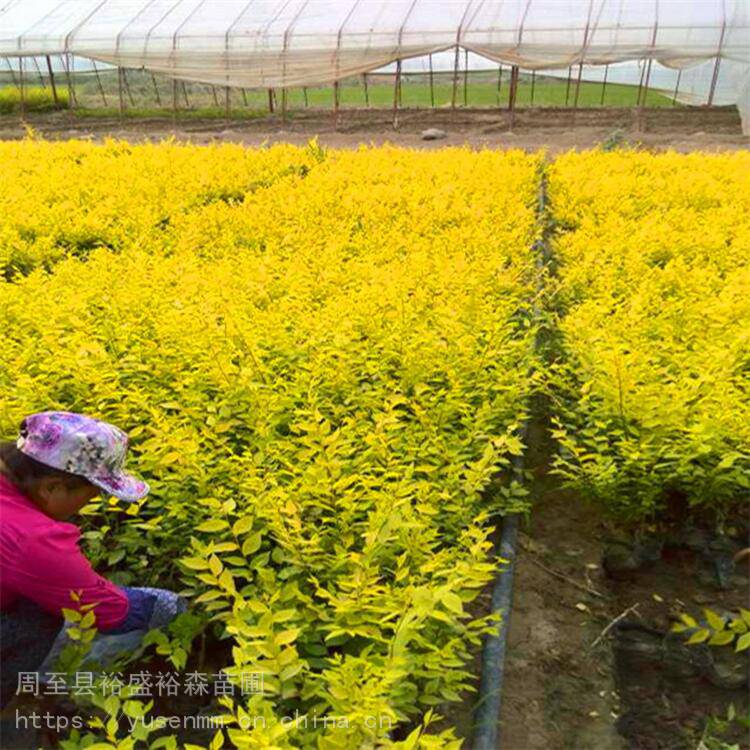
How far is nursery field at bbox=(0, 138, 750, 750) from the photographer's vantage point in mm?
2012

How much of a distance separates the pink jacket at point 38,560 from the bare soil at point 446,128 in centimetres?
1766

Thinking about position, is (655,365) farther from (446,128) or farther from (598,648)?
(446,128)

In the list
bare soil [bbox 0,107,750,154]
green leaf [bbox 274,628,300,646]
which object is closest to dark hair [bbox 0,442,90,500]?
green leaf [bbox 274,628,300,646]

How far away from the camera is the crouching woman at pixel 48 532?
6.77 ft

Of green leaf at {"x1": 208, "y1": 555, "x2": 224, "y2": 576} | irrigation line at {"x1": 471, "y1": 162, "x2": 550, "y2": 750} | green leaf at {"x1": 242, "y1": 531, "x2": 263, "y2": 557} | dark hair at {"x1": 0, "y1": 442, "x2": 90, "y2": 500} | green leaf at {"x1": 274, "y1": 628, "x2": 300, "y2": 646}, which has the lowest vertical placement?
irrigation line at {"x1": 471, "y1": 162, "x2": 550, "y2": 750}

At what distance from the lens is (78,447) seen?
2.12 m

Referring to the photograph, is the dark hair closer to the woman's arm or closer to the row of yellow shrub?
the woman's arm

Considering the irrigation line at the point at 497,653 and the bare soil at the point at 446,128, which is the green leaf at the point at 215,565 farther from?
the bare soil at the point at 446,128

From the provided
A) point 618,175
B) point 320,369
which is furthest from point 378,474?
point 618,175

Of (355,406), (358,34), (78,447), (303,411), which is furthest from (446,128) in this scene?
(78,447)

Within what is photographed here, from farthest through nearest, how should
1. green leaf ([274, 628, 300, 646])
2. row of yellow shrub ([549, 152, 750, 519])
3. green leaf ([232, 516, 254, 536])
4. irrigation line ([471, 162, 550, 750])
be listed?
→ 1. row of yellow shrub ([549, 152, 750, 519])
2. irrigation line ([471, 162, 550, 750])
3. green leaf ([232, 516, 254, 536])
4. green leaf ([274, 628, 300, 646])

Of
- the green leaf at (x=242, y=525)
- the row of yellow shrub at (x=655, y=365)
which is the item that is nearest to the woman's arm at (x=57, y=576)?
the green leaf at (x=242, y=525)

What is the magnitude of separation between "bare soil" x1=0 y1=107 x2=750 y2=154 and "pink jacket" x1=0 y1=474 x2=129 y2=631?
1766 cm

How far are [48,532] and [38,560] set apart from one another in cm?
8
